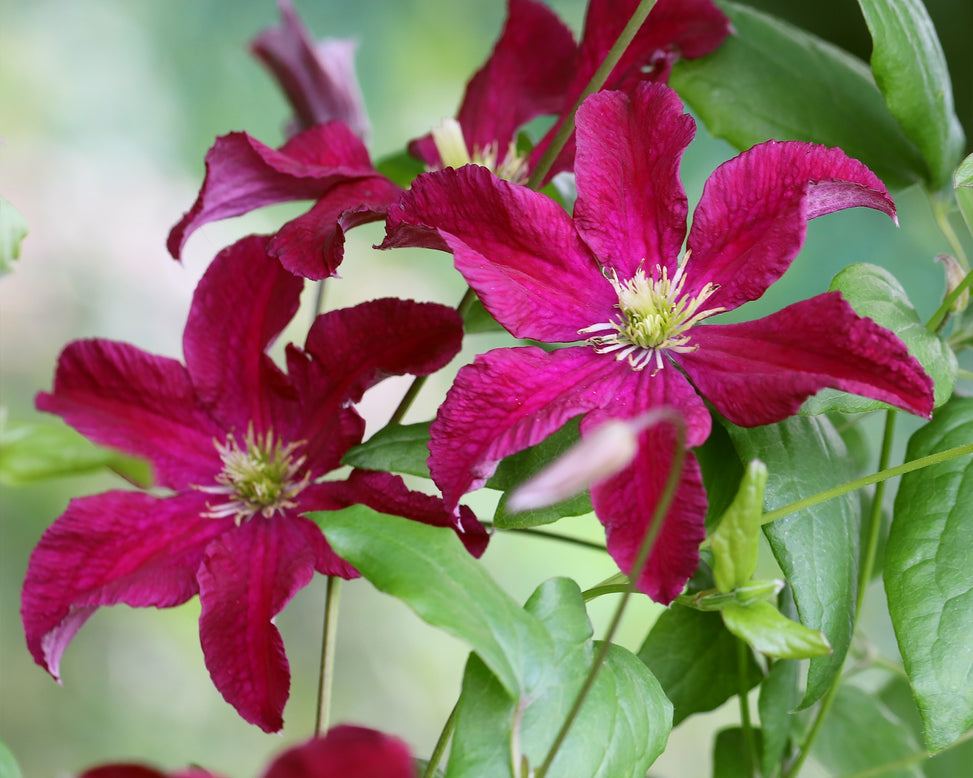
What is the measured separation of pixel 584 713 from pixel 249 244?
0.25 metres

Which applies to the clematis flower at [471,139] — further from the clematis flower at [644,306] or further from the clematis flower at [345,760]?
the clematis flower at [345,760]

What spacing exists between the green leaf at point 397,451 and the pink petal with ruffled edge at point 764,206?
13 cm

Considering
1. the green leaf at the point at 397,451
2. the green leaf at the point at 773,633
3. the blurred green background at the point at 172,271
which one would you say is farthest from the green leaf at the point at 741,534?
the blurred green background at the point at 172,271

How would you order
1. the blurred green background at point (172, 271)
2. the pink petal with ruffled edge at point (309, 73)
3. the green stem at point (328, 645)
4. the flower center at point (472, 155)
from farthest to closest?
the blurred green background at point (172, 271) < the pink petal with ruffled edge at point (309, 73) < the flower center at point (472, 155) < the green stem at point (328, 645)

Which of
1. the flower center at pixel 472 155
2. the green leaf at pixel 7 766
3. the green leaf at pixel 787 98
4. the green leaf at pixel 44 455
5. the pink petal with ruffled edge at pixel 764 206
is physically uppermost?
the green leaf at pixel 787 98

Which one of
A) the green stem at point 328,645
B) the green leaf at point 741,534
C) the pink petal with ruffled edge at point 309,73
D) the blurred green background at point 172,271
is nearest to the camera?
the green leaf at point 741,534

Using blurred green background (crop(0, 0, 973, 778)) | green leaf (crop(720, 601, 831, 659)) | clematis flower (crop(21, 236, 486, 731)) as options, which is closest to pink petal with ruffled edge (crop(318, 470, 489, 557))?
clematis flower (crop(21, 236, 486, 731))

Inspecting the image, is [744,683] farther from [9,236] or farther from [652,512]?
[9,236]

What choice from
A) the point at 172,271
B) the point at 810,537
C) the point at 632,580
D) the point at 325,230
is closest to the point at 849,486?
the point at 810,537

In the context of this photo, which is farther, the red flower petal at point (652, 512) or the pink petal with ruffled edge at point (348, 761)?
the red flower petal at point (652, 512)

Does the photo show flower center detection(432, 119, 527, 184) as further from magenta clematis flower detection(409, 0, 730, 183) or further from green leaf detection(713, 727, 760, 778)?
green leaf detection(713, 727, 760, 778)

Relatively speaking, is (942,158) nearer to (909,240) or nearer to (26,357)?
(909,240)

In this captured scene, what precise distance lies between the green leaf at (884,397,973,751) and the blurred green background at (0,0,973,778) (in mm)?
679

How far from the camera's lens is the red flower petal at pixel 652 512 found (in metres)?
0.33
